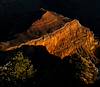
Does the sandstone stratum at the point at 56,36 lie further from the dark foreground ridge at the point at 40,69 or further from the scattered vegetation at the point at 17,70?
the scattered vegetation at the point at 17,70

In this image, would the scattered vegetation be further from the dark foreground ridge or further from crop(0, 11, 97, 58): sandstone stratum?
crop(0, 11, 97, 58): sandstone stratum

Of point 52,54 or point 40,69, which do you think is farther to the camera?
point 52,54

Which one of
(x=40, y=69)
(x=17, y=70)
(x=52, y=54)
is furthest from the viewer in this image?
(x=52, y=54)

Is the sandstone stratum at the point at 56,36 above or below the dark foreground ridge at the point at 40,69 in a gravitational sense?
above

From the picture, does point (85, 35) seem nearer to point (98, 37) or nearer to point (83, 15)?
point (98, 37)

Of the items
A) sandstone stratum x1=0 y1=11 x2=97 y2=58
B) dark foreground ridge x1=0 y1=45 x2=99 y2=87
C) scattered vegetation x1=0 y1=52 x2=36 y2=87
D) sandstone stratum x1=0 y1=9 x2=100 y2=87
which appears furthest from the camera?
sandstone stratum x1=0 y1=11 x2=97 y2=58

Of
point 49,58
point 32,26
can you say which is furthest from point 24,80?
point 32,26

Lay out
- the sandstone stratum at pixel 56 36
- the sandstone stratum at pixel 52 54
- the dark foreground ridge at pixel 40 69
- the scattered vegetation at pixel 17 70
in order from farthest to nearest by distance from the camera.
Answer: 1. the sandstone stratum at pixel 56 36
2. the sandstone stratum at pixel 52 54
3. the dark foreground ridge at pixel 40 69
4. the scattered vegetation at pixel 17 70

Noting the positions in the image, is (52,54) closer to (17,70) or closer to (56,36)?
(56,36)

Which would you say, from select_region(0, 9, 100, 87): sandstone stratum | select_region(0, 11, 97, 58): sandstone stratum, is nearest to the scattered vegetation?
select_region(0, 9, 100, 87): sandstone stratum

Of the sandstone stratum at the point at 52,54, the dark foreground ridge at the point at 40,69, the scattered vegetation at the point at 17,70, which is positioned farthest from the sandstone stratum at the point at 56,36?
the scattered vegetation at the point at 17,70

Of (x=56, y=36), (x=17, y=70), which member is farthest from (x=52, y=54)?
(x=17, y=70)
